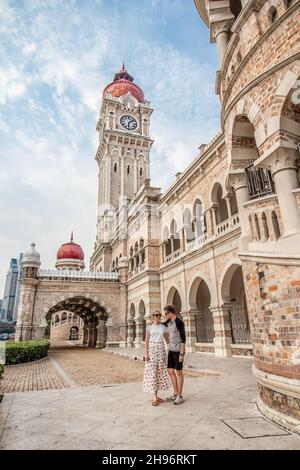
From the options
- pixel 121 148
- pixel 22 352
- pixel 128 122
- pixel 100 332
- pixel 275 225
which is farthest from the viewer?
pixel 128 122

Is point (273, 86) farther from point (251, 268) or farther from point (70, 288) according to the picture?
point (70, 288)

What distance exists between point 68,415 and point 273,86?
18.7 feet

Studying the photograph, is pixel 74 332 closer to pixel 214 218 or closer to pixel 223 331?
pixel 223 331

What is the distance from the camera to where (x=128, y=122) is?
39.9m

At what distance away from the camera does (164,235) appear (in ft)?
61.6

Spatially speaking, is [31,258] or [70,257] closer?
[31,258]

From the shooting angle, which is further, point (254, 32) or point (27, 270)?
point (27, 270)

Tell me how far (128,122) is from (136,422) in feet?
132

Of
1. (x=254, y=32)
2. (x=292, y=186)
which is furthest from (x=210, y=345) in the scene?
(x=254, y=32)

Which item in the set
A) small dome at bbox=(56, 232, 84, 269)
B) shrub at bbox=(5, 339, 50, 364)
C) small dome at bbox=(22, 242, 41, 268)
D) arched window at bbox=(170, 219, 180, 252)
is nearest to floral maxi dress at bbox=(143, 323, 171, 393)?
shrub at bbox=(5, 339, 50, 364)

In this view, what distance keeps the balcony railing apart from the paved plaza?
128 inches

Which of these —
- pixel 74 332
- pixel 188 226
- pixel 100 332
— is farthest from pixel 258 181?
pixel 74 332

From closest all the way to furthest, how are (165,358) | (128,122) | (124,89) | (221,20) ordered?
(165,358) → (221,20) → (128,122) → (124,89)

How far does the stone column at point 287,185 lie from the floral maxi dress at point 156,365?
8.93ft
